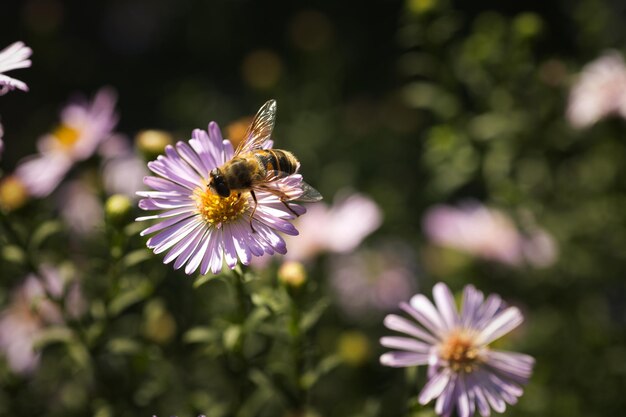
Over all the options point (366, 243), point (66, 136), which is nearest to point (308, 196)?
point (66, 136)

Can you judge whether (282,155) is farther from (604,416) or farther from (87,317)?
(604,416)

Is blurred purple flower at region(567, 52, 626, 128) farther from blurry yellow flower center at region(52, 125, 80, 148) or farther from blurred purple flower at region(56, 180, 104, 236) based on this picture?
blurred purple flower at region(56, 180, 104, 236)

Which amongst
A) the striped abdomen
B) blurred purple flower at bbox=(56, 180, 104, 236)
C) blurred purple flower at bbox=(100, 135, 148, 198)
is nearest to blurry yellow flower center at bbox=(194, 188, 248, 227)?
the striped abdomen

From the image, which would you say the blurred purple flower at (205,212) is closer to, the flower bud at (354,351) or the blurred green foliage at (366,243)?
the blurred green foliage at (366,243)

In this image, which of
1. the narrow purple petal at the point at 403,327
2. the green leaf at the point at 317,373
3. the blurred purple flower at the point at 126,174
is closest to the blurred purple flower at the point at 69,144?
the blurred purple flower at the point at 126,174

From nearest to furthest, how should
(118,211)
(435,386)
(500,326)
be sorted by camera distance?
(435,386) → (500,326) → (118,211)

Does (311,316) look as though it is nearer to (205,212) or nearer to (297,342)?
(297,342)
